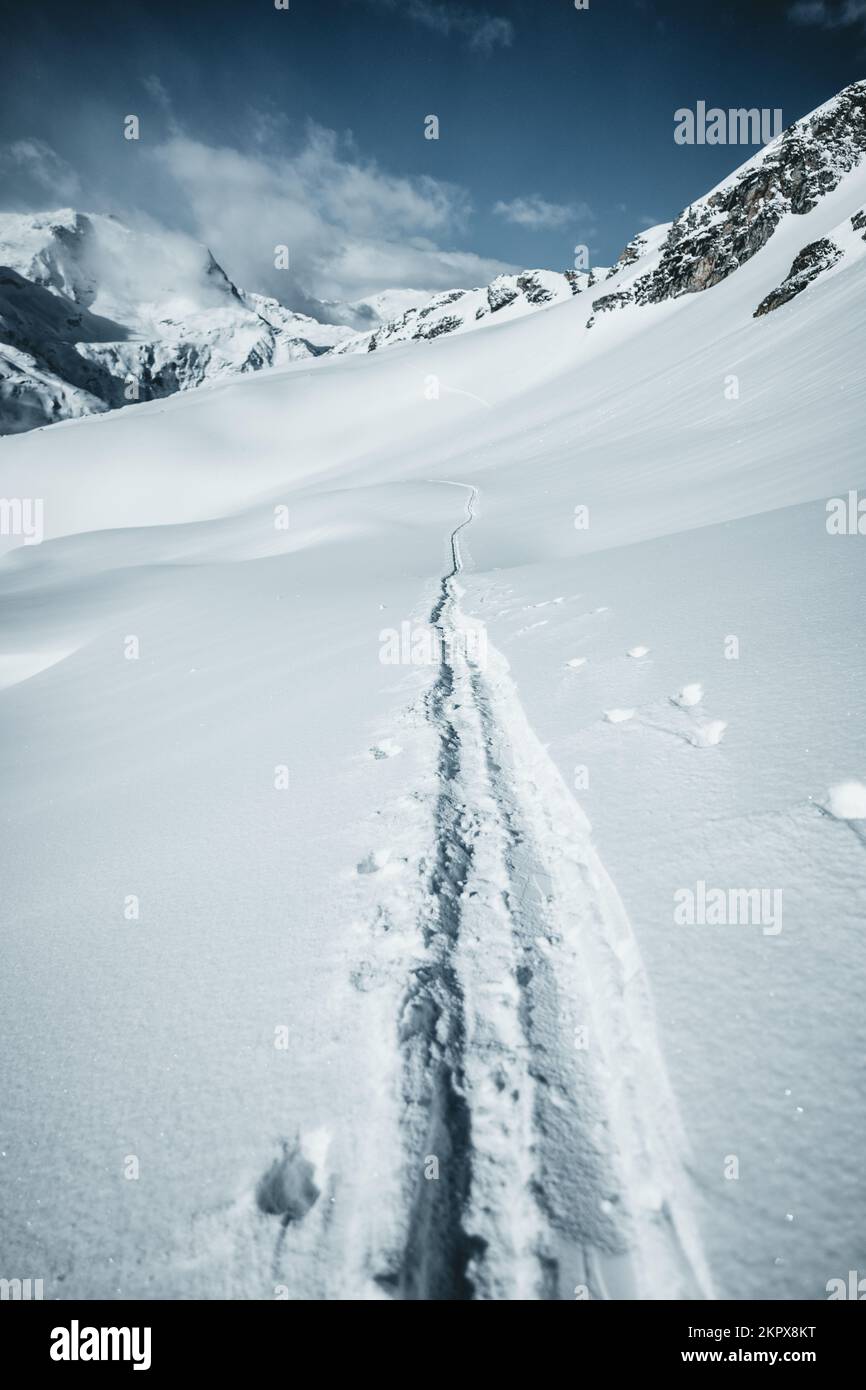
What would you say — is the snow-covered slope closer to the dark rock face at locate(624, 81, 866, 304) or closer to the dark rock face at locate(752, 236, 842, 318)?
the dark rock face at locate(624, 81, 866, 304)

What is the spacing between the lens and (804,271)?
117ft

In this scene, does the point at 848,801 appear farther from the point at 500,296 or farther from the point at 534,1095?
the point at 500,296

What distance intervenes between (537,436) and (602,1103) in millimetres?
31991

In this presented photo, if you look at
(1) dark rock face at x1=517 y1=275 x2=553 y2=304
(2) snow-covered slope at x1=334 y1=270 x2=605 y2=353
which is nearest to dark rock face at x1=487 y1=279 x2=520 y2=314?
(2) snow-covered slope at x1=334 y1=270 x2=605 y2=353

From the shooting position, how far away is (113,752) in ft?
16.5

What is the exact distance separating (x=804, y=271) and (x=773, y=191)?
90.2 feet

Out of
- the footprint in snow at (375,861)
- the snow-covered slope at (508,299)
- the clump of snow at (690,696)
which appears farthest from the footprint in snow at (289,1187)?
the snow-covered slope at (508,299)

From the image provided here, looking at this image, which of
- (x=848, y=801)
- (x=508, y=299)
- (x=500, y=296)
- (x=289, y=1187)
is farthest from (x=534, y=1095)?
(x=500, y=296)

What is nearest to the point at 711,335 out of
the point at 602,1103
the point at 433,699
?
the point at 433,699

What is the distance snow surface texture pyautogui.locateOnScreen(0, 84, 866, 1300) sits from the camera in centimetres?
154

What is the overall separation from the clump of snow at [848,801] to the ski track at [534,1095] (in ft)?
3.27

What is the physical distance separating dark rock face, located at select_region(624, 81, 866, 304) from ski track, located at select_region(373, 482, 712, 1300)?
66.8 m

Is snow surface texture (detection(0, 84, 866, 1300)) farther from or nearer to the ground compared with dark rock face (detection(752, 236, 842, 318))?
nearer to the ground
